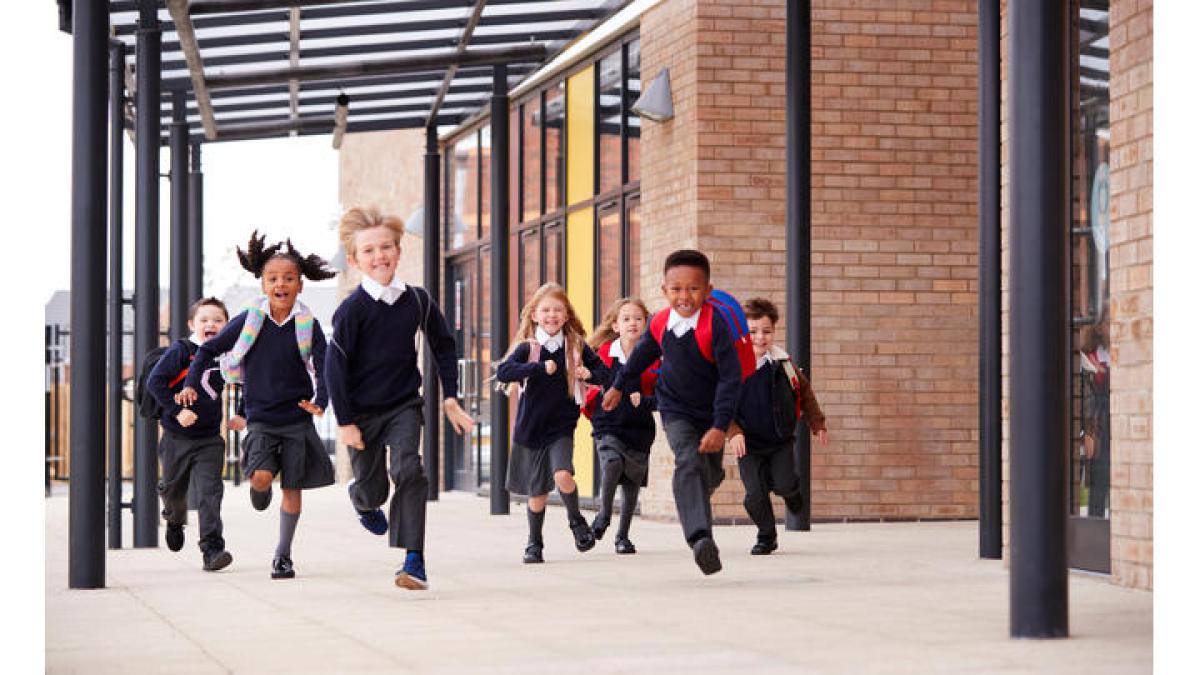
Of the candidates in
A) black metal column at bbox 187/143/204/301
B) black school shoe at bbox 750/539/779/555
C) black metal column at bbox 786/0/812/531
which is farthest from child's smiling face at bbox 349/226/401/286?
black metal column at bbox 187/143/204/301

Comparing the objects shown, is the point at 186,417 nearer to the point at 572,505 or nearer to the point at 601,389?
the point at 572,505

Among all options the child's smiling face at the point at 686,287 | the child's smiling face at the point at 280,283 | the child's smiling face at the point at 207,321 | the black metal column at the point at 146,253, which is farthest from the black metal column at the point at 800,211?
the child's smiling face at the point at 280,283

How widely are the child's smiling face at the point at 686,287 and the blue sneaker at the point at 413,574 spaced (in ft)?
6.02

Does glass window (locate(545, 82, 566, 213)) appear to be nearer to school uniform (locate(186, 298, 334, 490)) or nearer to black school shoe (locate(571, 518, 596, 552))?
black school shoe (locate(571, 518, 596, 552))

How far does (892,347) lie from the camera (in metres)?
15.5

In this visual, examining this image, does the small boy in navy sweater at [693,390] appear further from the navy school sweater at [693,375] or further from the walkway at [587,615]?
the walkway at [587,615]

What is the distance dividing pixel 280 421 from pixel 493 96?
27.5 ft

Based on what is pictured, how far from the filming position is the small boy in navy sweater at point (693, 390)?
9.55 m

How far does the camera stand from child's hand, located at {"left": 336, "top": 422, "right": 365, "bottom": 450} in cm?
918

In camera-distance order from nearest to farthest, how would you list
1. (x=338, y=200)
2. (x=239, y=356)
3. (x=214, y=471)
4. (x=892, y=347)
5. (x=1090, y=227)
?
(x=1090, y=227)
(x=239, y=356)
(x=214, y=471)
(x=892, y=347)
(x=338, y=200)

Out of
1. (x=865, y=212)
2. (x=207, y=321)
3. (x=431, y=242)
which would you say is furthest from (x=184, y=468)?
(x=431, y=242)
